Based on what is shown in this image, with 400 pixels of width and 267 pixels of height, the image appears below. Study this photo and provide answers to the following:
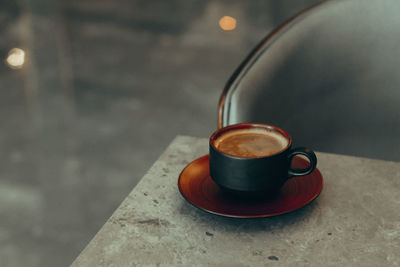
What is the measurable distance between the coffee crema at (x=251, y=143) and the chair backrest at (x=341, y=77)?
36 cm

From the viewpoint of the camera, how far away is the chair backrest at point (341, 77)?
42.4 inches

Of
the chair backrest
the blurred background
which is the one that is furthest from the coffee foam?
the blurred background

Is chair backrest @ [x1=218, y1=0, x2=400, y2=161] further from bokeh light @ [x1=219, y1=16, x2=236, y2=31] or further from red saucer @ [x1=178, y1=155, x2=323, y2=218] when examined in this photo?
bokeh light @ [x1=219, y1=16, x2=236, y2=31]

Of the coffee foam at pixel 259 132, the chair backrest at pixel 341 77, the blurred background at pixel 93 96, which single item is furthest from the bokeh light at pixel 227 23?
the coffee foam at pixel 259 132

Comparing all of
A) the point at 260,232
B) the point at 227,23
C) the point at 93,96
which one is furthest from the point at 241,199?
the point at 227,23

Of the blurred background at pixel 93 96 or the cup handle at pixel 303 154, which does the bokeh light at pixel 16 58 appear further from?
the cup handle at pixel 303 154

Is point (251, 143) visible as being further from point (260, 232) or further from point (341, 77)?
point (341, 77)

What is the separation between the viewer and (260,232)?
1.94 ft

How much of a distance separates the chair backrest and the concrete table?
407mm

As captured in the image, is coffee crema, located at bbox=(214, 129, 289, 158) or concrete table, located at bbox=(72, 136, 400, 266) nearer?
concrete table, located at bbox=(72, 136, 400, 266)

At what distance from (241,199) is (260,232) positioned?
0.19 feet

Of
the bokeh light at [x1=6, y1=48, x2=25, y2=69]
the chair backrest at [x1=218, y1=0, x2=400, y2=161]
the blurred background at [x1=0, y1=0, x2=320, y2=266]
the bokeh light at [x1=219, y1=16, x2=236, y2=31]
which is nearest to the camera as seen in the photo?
the chair backrest at [x1=218, y1=0, x2=400, y2=161]

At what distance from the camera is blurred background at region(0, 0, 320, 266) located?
60.1 inches

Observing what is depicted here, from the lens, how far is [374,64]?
1111 mm
